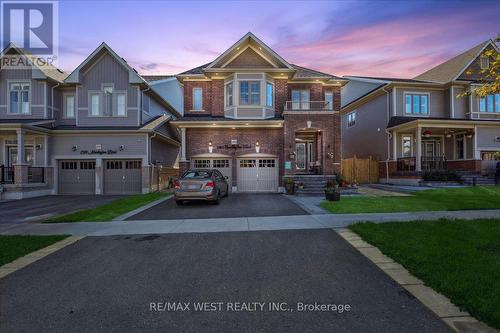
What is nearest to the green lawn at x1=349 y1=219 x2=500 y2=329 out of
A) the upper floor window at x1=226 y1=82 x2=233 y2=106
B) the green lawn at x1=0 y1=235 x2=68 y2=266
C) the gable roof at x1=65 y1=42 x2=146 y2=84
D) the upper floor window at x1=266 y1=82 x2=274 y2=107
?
the green lawn at x1=0 y1=235 x2=68 y2=266

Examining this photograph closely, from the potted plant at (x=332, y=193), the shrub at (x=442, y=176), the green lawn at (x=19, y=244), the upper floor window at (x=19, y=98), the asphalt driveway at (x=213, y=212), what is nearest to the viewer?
the green lawn at (x=19, y=244)

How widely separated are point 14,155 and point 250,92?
56.5ft

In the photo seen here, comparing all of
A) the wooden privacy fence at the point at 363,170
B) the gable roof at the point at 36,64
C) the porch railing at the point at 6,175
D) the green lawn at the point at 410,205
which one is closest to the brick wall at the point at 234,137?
the green lawn at the point at 410,205

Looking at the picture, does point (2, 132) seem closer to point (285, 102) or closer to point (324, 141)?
point (285, 102)

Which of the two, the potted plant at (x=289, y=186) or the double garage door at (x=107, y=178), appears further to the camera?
the double garage door at (x=107, y=178)

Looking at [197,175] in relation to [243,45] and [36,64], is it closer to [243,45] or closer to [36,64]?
[243,45]

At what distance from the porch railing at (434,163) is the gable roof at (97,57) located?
2241 cm

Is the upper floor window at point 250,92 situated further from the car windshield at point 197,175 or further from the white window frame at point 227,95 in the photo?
the car windshield at point 197,175

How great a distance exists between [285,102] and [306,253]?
627 inches

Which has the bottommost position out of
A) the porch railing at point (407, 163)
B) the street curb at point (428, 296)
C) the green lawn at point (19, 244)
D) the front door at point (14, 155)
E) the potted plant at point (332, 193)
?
the green lawn at point (19, 244)

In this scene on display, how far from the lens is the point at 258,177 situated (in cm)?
1914

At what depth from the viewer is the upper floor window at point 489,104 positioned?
22.3 m

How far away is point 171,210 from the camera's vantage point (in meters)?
11.5

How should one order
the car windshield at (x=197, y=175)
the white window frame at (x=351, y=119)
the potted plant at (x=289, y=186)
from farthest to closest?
the white window frame at (x=351, y=119) → the potted plant at (x=289, y=186) → the car windshield at (x=197, y=175)
